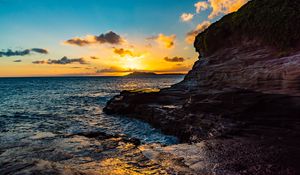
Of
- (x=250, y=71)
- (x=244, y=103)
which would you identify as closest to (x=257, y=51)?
(x=250, y=71)

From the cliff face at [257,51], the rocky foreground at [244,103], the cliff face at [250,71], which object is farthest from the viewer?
the cliff face at [257,51]

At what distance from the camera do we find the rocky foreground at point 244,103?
990cm

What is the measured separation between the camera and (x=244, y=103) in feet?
44.5

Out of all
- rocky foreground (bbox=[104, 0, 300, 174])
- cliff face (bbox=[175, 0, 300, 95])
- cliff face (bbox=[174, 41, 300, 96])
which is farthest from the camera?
cliff face (bbox=[175, 0, 300, 95])

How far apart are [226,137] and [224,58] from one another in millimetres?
7659

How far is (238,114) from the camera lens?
13.8 meters

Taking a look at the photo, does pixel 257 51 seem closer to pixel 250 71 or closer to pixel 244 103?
pixel 250 71

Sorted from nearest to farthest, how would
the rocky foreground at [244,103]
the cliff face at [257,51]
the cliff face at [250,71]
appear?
the rocky foreground at [244,103] < the cliff face at [250,71] < the cliff face at [257,51]

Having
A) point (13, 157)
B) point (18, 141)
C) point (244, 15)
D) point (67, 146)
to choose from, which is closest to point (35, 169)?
point (13, 157)

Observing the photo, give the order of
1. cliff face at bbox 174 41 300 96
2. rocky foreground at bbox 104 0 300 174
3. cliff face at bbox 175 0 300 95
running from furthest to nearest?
cliff face at bbox 175 0 300 95, cliff face at bbox 174 41 300 96, rocky foreground at bbox 104 0 300 174

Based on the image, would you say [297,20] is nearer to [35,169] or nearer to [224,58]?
[224,58]

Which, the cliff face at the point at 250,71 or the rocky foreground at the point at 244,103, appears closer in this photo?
the rocky foreground at the point at 244,103

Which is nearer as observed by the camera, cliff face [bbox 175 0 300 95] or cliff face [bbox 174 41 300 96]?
cliff face [bbox 174 41 300 96]

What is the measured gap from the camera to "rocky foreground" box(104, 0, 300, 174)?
32.5ft
